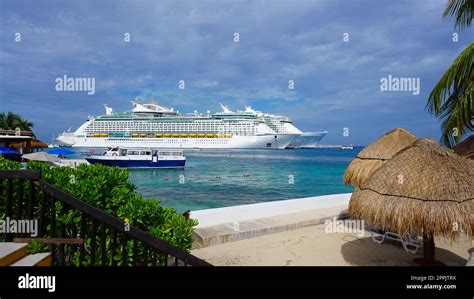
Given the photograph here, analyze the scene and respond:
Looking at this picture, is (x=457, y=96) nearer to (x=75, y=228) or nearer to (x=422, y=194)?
(x=422, y=194)

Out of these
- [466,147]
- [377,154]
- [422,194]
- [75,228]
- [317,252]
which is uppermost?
[466,147]

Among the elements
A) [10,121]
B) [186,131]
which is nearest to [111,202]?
[10,121]

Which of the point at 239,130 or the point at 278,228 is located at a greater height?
the point at 239,130

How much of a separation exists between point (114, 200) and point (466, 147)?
20.5ft

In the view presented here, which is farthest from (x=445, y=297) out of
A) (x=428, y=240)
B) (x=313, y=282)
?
(x=428, y=240)

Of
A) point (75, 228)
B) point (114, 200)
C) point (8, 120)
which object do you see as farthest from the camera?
point (8, 120)

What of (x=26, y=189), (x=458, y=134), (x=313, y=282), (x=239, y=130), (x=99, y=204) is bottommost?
(x=313, y=282)

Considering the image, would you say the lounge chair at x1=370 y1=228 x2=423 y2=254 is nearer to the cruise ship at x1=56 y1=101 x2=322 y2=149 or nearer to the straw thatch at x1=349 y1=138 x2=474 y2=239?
the straw thatch at x1=349 y1=138 x2=474 y2=239

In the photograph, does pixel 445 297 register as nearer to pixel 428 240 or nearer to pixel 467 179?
pixel 467 179

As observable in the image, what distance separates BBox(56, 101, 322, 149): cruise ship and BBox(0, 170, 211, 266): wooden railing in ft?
206

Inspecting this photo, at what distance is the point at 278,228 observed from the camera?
19.1 ft

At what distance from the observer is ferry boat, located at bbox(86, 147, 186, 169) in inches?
1077

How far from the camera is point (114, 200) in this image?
3.19 meters

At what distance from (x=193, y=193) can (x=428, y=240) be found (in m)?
13.6
